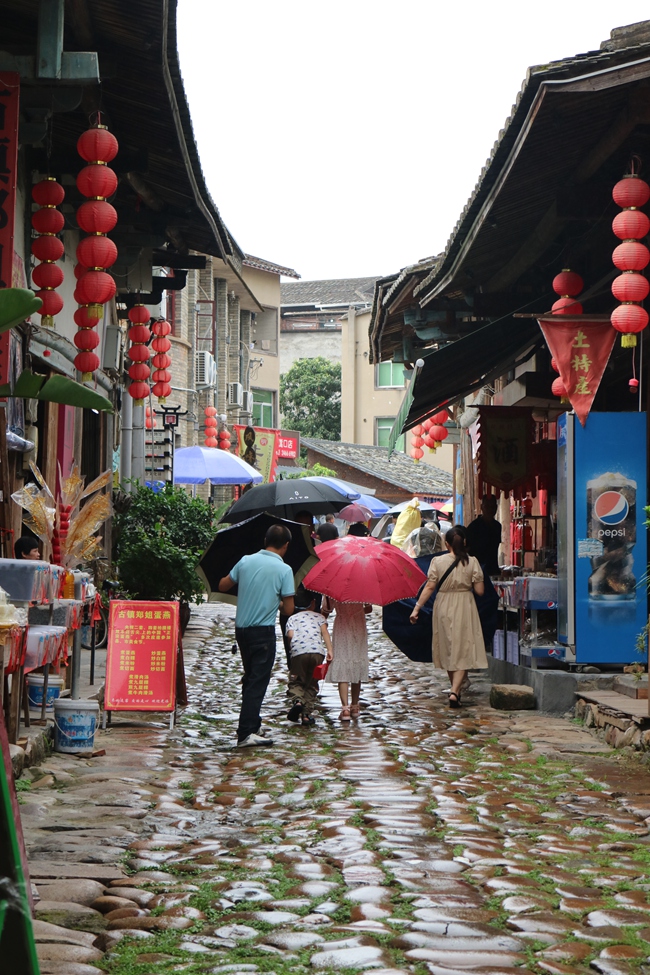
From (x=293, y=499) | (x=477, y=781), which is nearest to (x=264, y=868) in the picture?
(x=477, y=781)

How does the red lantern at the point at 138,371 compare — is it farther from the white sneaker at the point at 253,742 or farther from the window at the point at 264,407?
the window at the point at 264,407

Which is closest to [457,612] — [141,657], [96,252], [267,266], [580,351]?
[580,351]

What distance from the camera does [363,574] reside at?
11.5m

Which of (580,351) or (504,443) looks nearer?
(580,351)

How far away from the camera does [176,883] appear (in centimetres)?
589

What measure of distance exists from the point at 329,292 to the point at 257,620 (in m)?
57.0

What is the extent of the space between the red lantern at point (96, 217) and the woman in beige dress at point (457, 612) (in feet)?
15.8

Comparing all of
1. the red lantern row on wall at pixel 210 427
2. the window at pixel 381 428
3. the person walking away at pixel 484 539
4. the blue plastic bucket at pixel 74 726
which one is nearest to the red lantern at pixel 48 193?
the blue plastic bucket at pixel 74 726

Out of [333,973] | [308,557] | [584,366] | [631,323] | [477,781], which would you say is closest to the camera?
[333,973]

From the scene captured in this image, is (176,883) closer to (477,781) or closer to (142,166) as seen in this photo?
(477,781)

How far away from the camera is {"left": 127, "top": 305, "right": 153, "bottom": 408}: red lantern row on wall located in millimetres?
16156

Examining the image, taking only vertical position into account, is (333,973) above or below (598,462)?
below

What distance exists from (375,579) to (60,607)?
3.50 m

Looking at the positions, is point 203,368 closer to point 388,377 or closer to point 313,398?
point 388,377
